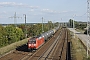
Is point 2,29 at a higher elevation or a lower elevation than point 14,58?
higher

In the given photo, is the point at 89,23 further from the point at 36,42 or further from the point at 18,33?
the point at 18,33

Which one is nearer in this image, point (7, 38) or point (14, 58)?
point (14, 58)

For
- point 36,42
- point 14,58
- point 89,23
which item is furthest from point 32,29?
point 89,23

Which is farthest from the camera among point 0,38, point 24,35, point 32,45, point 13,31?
point 24,35

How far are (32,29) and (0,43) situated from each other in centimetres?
3213

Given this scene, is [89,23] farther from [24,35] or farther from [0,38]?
[24,35]

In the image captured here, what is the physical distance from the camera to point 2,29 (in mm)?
48281

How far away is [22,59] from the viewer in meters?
30.5

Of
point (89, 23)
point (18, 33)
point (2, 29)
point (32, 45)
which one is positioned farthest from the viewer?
point (18, 33)

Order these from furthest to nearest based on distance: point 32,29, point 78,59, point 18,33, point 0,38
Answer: point 32,29 → point 18,33 → point 0,38 → point 78,59

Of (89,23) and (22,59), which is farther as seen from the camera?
(22,59)

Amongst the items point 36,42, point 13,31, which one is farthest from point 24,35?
point 36,42

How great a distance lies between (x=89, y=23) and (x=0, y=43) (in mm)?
24235

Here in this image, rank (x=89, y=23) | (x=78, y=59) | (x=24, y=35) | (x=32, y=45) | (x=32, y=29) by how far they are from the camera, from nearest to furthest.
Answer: (x=89, y=23) → (x=78, y=59) → (x=32, y=45) → (x=24, y=35) → (x=32, y=29)
